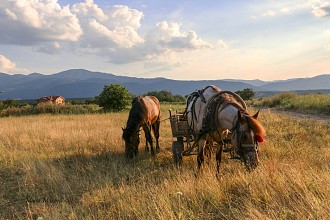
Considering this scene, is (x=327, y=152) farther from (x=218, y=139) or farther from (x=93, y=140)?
(x=93, y=140)

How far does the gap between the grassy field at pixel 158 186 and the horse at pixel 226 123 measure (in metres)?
0.37

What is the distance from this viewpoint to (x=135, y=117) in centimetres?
866

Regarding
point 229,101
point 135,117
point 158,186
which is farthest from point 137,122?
point 229,101

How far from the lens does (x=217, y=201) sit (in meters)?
4.21

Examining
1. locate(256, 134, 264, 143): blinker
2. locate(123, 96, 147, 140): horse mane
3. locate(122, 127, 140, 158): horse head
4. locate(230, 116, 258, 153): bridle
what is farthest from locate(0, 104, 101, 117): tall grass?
locate(256, 134, 264, 143): blinker

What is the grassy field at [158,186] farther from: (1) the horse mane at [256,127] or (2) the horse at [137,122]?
(1) the horse mane at [256,127]

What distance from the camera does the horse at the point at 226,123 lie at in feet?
15.0

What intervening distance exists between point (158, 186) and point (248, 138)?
5.95 feet

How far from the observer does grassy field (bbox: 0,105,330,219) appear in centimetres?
383

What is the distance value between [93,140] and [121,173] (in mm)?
4598

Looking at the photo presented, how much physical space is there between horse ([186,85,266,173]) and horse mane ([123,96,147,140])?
1.83 m

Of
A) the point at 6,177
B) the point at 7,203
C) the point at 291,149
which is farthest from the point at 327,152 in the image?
the point at 6,177

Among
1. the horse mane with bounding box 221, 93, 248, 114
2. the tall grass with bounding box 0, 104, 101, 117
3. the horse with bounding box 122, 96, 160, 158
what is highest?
the horse mane with bounding box 221, 93, 248, 114

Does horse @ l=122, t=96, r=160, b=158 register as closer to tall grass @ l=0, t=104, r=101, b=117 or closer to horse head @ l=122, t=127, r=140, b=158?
horse head @ l=122, t=127, r=140, b=158
